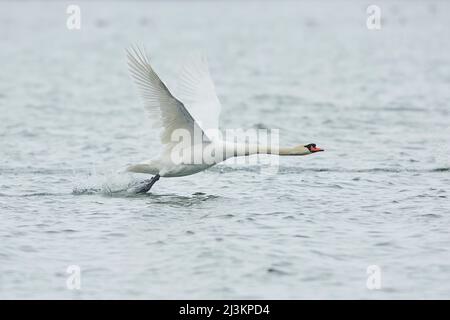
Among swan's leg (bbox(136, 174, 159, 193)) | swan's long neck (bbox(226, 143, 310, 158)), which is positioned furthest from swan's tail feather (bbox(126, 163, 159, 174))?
swan's long neck (bbox(226, 143, 310, 158))

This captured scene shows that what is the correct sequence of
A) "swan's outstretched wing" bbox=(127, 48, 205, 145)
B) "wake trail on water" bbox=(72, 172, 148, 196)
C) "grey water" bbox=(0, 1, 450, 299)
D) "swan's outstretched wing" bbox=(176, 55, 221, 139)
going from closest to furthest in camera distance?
"grey water" bbox=(0, 1, 450, 299)
"swan's outstretched wing" bbox=(127, 48, 205, 145)
"wake trail on water" bbox=(72, 172, 148, 196)
"swan's outstretched wing" bbox=(176, 55, 221, 139)

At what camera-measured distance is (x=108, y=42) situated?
46.9 metres

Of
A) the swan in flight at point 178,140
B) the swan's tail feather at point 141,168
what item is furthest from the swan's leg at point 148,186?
the swan's tail feather at point 141,168

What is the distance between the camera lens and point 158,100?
538 inches

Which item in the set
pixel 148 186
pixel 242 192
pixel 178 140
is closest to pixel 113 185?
pixel 148 186

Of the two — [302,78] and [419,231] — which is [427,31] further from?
[419,231]

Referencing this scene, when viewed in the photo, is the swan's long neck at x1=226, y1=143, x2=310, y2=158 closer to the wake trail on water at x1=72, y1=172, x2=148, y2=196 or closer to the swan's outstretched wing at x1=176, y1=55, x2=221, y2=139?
the swan's outstretched wing at x1=176, y1=55, x2=221, y2=139

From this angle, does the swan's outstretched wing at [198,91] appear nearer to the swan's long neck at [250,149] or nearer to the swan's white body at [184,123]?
the swan's white body at [184,123]

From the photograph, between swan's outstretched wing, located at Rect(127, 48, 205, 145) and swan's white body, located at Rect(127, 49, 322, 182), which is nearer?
swan's outstretched wing, located at Rect(127, 48, 205, 145)

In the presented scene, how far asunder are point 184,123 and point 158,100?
616 mm

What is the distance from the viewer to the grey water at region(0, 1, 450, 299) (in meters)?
10.9

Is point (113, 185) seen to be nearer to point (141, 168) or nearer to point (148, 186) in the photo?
point (148, 186)

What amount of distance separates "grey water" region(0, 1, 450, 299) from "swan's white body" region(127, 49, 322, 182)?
0.49 metres

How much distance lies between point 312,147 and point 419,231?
200cm
